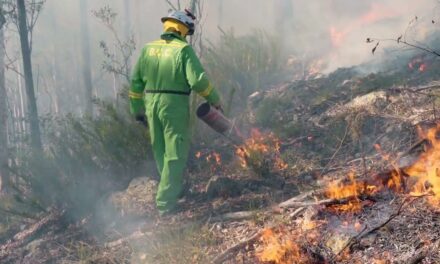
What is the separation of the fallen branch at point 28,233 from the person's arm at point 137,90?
170cm

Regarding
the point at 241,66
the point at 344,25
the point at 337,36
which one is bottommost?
the point at 241,66

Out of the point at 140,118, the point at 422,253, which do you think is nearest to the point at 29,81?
the point at 140,118

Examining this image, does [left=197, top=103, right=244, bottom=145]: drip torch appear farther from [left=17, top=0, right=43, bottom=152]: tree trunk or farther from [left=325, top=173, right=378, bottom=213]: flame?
[left=17, top=0, right=43, bottom=152]: tree trunk

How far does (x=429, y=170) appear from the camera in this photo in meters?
2.96

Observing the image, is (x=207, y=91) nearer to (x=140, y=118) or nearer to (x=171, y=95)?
(x=171, y=95)

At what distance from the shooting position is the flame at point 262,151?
4547mm

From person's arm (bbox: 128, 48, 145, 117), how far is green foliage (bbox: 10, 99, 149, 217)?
0.69 m

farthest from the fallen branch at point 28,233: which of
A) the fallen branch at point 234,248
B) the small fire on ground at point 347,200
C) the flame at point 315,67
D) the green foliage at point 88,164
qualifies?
the flame at point 315,67

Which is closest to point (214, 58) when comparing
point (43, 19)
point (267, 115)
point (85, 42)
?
point (267, 115)

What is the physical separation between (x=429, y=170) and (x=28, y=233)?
4.38 m

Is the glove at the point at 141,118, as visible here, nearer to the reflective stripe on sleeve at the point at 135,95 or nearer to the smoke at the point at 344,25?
the reflective stripe on sleeve at the point at 135,95

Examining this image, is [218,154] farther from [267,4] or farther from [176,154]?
[267,4]

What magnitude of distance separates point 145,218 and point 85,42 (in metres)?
17.9

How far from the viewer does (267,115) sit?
247 inches
